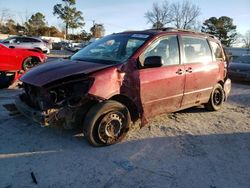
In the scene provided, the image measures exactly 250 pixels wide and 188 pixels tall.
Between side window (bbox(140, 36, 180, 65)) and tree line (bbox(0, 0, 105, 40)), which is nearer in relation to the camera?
side window (bbox(140, 36, 180, 65))

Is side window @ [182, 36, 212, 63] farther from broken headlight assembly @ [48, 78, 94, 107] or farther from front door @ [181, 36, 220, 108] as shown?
broken headlight assembly @ [48, 78, 94, 107]

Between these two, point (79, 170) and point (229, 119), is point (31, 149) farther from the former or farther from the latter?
point (229, 119)

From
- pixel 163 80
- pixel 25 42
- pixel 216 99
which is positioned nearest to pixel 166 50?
pixel 163 80

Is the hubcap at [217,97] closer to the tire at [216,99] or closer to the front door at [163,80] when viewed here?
the tire at [216,99]

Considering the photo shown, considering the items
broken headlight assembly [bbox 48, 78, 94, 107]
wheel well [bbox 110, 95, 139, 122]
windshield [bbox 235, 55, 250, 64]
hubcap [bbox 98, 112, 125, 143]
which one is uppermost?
windshield [bbox 235, 55, 250, 64]

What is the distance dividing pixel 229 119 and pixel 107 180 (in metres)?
3.73

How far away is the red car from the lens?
27.7ft

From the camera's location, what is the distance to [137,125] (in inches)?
205

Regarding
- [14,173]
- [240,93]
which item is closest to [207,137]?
[14,173]

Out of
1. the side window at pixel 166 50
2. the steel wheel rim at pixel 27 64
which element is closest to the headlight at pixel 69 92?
the side window at pixel 166 50

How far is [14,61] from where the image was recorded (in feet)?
30.6

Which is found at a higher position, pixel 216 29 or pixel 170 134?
pixel 216 29

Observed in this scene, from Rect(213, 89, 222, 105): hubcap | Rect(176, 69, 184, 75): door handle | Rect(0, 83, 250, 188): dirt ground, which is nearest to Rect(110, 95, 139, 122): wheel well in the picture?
Rect(0, 83, 250, 188): dirt ground

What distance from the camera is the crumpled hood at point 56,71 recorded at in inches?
159
